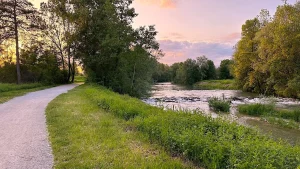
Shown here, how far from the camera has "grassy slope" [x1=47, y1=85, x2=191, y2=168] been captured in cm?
487

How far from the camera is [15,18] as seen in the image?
27156 mm

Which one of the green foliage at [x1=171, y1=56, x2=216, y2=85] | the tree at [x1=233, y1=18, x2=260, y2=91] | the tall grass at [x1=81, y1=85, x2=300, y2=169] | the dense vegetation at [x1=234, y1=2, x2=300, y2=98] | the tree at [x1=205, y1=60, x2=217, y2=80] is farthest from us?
the tree at [x1=205, y1=60, x2=217, y2=80]

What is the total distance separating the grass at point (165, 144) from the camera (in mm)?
4422

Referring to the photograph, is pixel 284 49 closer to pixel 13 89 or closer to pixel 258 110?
pixel 258 110

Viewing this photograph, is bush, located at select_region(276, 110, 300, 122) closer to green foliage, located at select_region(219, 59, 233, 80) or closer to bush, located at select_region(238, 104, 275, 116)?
bush, located at select_region(238, 104, 275, 116)

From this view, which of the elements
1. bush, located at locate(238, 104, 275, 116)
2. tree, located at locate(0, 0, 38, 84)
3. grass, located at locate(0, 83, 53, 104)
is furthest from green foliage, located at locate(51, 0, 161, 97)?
bush, located at locate(238, 104, 275, 116)

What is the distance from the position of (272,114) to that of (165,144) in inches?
569

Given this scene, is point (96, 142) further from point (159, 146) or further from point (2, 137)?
point (2, 137)

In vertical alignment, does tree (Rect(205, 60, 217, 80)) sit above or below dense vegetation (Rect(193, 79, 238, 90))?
above

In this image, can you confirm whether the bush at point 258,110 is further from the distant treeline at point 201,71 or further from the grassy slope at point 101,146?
the distant treeline at point 201,71

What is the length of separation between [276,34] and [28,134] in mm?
27400

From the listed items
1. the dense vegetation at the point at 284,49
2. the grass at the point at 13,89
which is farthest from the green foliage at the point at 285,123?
the grass at the point at 13,89

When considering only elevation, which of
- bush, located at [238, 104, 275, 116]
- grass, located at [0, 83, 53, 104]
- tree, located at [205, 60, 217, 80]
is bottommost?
bush, located at [238, 104, 275, 116]

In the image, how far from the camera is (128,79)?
2888cm
